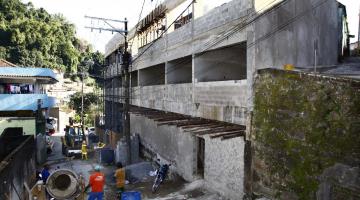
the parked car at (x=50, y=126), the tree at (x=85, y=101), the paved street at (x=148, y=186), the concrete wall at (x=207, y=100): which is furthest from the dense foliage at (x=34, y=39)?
the concrete wall at (x=207, y=100)

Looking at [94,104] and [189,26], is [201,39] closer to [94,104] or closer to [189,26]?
[189,26]

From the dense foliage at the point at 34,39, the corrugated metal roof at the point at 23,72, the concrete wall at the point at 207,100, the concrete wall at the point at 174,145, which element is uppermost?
the dense foliage at the point at 34,39

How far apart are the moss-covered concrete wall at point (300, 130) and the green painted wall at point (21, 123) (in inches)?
666

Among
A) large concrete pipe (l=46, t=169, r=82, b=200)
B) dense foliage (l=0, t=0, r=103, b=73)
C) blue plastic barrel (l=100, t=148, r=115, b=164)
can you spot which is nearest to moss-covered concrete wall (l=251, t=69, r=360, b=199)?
large concrete pipe (l=46, t=169, r=82, b=200)

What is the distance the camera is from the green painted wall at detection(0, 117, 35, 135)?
20.7 metres

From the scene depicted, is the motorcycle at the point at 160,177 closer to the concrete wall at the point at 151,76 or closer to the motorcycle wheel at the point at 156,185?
the motorcycle wheel at the point at 156,185

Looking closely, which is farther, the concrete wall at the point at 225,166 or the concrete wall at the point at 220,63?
the concrete wall at the point at 220,63

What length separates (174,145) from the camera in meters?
14.9

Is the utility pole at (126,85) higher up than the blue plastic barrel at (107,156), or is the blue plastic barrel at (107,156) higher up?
the utility pole at (126,85)

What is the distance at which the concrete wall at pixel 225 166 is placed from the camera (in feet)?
32.5

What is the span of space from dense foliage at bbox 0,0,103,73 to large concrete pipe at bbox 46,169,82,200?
4686cm

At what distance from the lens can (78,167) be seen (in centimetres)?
1972

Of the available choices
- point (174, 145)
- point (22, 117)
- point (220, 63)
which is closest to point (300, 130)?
point (220, 63)

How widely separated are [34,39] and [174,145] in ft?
149
